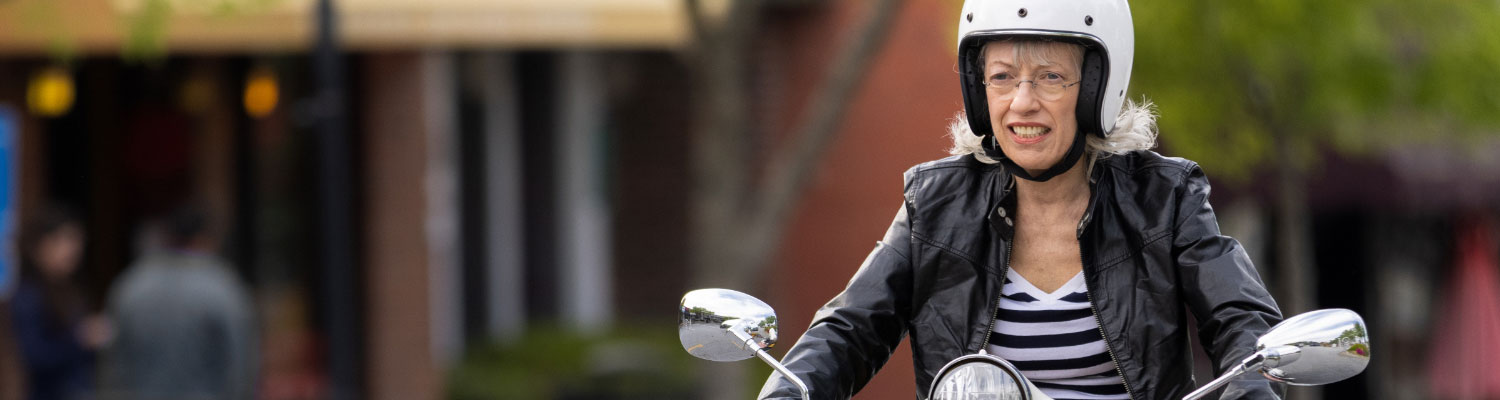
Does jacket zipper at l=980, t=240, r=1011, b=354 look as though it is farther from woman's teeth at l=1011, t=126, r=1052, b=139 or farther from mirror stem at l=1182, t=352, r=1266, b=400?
mirror stem at l=1182, t=352, r=1266, b=400

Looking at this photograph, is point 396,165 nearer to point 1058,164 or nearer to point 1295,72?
point 1295,72

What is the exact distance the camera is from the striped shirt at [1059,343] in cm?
301

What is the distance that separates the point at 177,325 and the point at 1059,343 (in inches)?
232

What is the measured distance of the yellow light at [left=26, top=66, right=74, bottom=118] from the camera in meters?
11.5

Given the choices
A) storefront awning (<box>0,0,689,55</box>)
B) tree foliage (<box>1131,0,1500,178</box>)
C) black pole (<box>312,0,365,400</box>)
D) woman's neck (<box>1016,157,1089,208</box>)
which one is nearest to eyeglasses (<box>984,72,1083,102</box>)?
woman's neck (<box>1016,157,1089,208</box>)

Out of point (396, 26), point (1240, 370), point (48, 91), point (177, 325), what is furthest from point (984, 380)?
point (48, 91)

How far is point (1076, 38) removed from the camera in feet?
9.64

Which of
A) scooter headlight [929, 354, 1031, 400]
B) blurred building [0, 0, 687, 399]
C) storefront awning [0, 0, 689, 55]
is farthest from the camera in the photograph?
blurred building [0, 0, 687, 399]

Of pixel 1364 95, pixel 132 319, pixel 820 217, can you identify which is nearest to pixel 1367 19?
pixel 1364 95

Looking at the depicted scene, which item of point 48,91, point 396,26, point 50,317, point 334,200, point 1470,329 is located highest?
point 396,26

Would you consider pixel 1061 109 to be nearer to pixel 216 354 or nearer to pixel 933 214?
pixel 933 214

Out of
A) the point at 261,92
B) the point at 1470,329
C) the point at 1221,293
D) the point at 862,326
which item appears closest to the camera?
the point at 1221,293

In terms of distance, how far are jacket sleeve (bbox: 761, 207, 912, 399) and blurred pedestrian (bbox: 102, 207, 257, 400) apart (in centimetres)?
545

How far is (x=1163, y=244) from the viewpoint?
297cm
